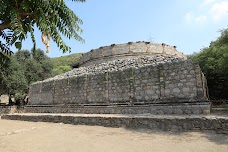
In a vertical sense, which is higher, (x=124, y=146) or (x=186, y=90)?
(x=186, y=90)

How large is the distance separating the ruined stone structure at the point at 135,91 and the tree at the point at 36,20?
6.34 metres

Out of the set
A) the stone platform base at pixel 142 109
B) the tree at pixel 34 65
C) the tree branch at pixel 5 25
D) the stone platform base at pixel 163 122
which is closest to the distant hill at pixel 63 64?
the tree at pixel 34 65

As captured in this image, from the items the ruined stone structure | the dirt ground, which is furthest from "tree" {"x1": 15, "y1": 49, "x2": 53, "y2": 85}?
the dirt ground

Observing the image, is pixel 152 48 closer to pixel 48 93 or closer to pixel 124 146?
pixel 48 93

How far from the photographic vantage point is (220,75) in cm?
1752

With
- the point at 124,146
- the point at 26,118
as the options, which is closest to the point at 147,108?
the point at 124,146

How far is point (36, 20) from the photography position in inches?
210

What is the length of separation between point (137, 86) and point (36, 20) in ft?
27.0

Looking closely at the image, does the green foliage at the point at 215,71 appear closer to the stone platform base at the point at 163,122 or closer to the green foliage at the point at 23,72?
the stone platform base at the point at 163,122

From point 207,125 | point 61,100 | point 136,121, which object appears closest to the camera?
point 207,125

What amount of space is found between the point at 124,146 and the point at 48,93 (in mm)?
14130

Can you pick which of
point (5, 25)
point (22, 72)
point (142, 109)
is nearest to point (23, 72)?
point (22, 72)

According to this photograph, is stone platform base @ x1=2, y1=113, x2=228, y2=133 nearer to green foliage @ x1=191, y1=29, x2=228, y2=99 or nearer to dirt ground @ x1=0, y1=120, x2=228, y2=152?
dirt ground @ x1=0, y1=120, x2=228, y2=152

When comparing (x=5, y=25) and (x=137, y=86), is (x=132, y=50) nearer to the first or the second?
(x=137, y=86)
